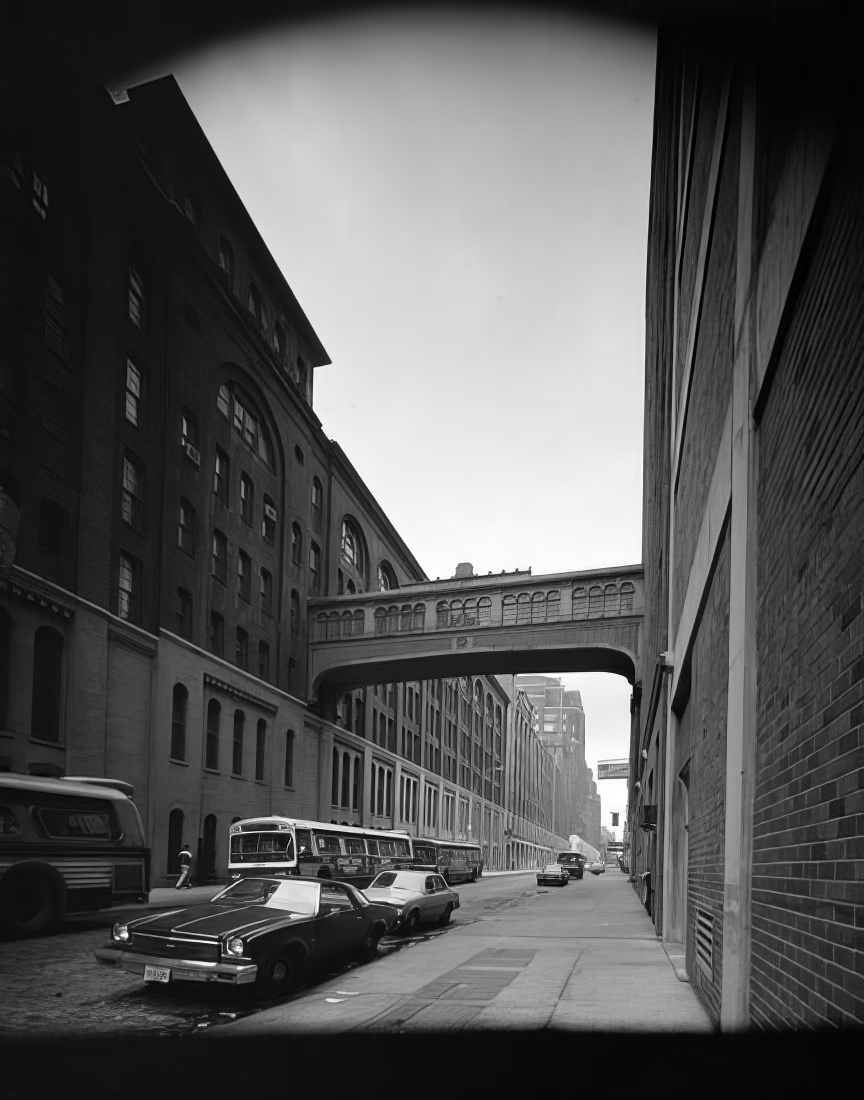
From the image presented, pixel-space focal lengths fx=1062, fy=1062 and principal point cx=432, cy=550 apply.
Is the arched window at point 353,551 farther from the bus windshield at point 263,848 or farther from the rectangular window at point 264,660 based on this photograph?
the bus windshield at point 263,848

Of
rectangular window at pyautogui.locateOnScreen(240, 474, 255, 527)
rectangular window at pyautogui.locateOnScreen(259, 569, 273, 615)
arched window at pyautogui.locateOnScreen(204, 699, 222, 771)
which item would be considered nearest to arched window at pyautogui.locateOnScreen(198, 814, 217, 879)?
arched window at pyautogui.locateOnScreen(204, 699, 222, 771)

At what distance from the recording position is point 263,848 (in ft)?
90.3

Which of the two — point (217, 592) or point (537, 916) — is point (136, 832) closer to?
point (537, 916)

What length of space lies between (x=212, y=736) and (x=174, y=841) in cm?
525

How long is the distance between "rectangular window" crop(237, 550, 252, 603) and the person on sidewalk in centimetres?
1175

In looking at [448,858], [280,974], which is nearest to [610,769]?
[448,858]

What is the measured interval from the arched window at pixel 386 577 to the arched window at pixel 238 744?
74.0ft

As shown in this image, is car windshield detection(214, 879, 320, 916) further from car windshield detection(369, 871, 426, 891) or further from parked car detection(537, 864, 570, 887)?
parked car detection(537, 864, 570, 887)

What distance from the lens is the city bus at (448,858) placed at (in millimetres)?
38156

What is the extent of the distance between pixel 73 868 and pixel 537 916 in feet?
45.3

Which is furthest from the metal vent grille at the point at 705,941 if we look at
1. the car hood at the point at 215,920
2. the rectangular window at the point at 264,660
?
the rectangular window at the point at 264,660

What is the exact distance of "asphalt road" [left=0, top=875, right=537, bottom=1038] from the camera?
30.9ft

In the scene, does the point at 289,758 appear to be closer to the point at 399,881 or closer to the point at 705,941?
the point at 399,881

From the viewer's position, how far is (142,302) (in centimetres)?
3256
